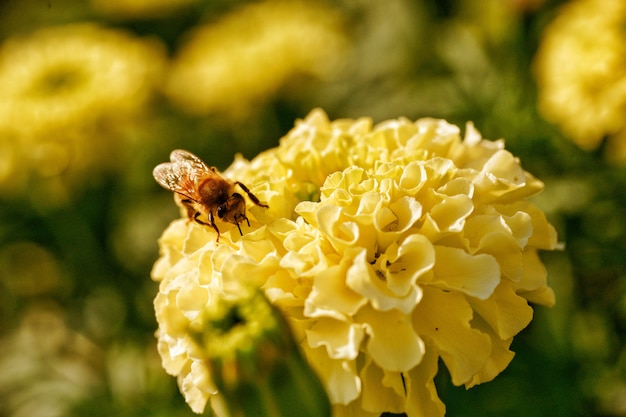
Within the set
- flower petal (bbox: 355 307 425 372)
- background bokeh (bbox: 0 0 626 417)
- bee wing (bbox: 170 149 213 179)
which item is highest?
bee wing (bbox: 170 149 213 179)

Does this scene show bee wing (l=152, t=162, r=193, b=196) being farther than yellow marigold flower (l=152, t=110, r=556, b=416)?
Yes

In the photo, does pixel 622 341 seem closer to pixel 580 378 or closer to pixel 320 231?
pixel 580 378

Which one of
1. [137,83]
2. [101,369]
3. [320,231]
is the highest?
[320,231]

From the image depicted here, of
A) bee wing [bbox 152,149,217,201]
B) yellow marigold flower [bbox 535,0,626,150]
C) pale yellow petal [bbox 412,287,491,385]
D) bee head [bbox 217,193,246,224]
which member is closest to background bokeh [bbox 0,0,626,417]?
yellow marigold flower [bbox 535,0,626,150]

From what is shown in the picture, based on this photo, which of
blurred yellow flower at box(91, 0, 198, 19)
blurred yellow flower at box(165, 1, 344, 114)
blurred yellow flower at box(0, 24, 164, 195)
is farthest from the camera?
blurred yellow flower at box(91, 0, 198, 19)

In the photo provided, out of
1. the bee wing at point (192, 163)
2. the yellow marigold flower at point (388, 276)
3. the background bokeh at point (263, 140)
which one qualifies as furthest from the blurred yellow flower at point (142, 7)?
the yellow marigold flower at point (388, 276)

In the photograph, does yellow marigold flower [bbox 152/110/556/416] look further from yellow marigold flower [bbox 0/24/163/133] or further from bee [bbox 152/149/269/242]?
yellow marigold flower [bbox 0/24/163/133]

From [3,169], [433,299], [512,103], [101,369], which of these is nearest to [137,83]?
[3,169]
